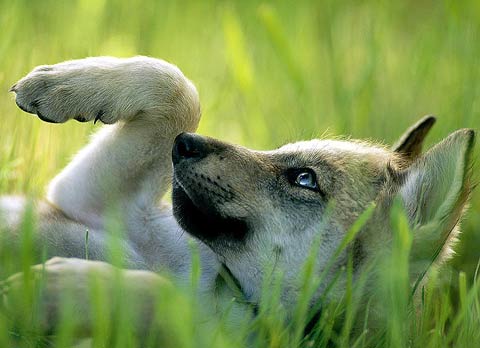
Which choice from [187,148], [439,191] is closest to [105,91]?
[187,148]

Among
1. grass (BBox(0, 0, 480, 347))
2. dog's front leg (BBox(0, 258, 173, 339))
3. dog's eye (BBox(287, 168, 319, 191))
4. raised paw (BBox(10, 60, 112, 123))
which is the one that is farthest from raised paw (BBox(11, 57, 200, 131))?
dog's front leg (BBox(0, 258, 173, 339))

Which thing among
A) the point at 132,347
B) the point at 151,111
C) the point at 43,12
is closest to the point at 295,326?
the point at 132,347

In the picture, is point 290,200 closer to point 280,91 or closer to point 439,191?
point 439,191

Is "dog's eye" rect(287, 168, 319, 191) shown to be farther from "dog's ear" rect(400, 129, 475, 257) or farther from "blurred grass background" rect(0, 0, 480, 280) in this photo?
"blurred grass background" rect(0, 0, 480, 280)

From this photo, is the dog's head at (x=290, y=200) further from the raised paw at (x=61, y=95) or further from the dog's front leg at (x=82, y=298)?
the dog's front leg at (x=82, y=298)

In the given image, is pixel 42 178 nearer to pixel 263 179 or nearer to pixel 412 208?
A: pixel 263 179

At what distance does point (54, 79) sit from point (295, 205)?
1.00m

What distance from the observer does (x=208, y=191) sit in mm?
3043

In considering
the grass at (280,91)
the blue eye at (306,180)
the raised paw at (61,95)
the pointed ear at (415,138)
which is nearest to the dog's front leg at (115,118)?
the raised paw at (61,95)

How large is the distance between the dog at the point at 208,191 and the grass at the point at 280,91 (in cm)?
21

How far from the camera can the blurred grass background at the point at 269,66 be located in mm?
4242

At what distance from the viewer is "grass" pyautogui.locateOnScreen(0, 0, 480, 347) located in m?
2.54

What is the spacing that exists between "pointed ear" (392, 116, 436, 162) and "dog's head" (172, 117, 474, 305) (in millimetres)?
452

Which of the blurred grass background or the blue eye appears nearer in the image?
the blue eye
